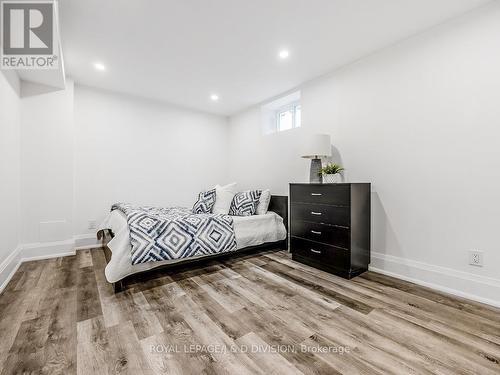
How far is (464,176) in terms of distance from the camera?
208cm

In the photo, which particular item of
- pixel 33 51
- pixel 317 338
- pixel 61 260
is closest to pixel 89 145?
pixel 33 51

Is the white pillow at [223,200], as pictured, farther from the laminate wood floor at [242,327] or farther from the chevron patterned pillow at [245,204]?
the laminate wood floor at [242,327]

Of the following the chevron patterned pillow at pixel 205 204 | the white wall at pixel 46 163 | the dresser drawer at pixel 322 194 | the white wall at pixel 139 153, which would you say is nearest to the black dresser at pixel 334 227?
the dresser drawer at pixel 322 194

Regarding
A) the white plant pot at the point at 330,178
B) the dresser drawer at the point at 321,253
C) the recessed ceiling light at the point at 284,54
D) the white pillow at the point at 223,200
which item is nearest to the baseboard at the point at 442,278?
the dresser drawer at the point at 321,253

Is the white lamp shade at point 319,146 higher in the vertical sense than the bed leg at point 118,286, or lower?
higher

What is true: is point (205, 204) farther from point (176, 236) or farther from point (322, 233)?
point (322, 233)

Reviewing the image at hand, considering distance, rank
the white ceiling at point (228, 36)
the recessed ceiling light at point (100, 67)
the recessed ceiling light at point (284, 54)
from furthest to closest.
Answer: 1. the recessed ceiling light at point (100, 67)
2. the recessed ceiling light at point (284, 54)
3. the white ceiling at point (228, 36)

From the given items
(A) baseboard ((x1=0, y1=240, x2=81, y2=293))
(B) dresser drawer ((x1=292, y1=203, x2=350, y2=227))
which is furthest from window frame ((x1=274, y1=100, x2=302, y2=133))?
(A) baseboard ((x1=0, y1=240, x2=81, y2=293))

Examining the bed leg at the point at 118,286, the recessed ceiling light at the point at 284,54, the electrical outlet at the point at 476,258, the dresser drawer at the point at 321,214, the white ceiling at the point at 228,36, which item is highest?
the recessed ceiling light at the point at 284,54

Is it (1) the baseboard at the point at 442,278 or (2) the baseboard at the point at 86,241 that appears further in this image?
(2) the baseboard at the point at 86,241

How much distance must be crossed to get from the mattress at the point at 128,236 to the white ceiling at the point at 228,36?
1.88 meters
